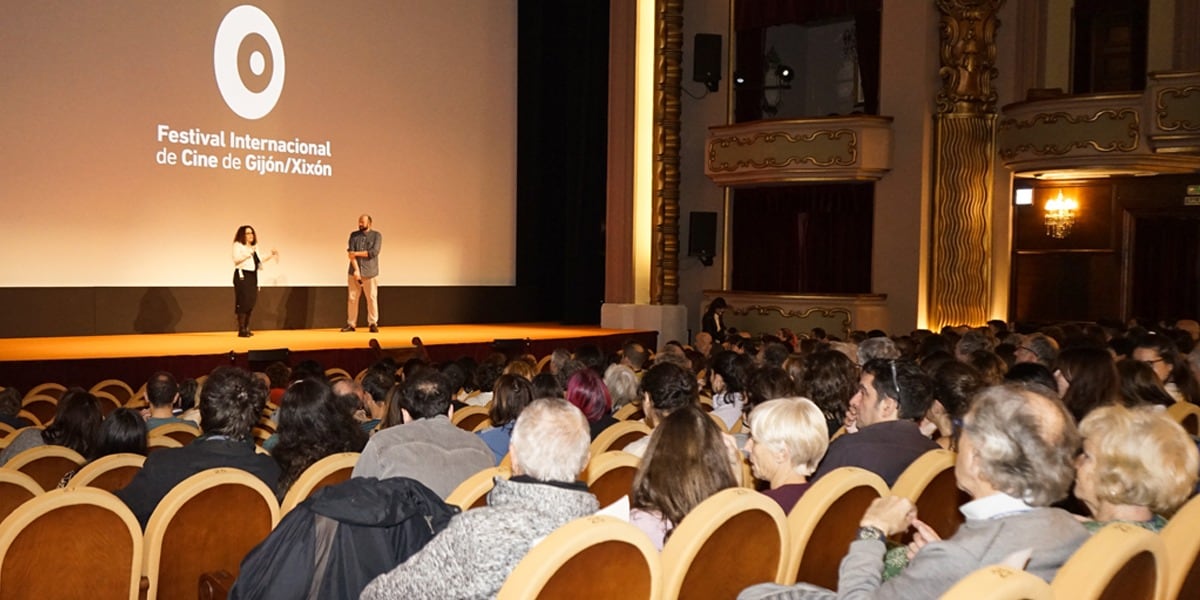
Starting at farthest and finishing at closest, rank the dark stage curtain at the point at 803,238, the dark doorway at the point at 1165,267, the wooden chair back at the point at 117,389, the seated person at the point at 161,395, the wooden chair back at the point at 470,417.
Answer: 1. the dark stage curtain at the point at 803,238
2. the dark doorway at the point at 1165,267
3. the wooden chair back at the point at 117,389
4. the seated person at the point at 161,395
5. the wooden chair back at the point at 470,417

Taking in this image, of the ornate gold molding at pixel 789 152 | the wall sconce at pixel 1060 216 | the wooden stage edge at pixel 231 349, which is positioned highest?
the ornate gold molding at pixel 789 152

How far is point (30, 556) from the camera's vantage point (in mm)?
2492

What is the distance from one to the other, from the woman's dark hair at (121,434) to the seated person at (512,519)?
1885mm

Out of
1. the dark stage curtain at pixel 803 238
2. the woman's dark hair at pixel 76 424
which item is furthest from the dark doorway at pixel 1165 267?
the woman's dark hair at pixel 76 424

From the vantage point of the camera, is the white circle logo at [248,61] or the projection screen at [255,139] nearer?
the projection screen at [255,139]

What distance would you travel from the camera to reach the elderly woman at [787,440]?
2.92m

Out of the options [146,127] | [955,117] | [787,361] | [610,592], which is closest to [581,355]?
[787,361]

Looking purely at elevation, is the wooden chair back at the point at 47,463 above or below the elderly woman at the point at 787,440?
below

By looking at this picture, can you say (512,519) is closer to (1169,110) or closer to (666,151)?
(1169,110)

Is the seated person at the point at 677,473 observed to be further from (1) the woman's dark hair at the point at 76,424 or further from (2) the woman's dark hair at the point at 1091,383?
(1) the woman's dark hair at the point at 76,424

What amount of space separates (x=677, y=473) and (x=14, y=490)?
5.49 ft

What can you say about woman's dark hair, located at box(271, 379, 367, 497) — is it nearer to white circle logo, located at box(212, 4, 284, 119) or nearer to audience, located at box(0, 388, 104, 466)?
audience, located at box(0, 388, 104, 466)

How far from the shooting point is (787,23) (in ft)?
46.0

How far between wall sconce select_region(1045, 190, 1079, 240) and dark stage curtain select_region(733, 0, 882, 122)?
2382mm
